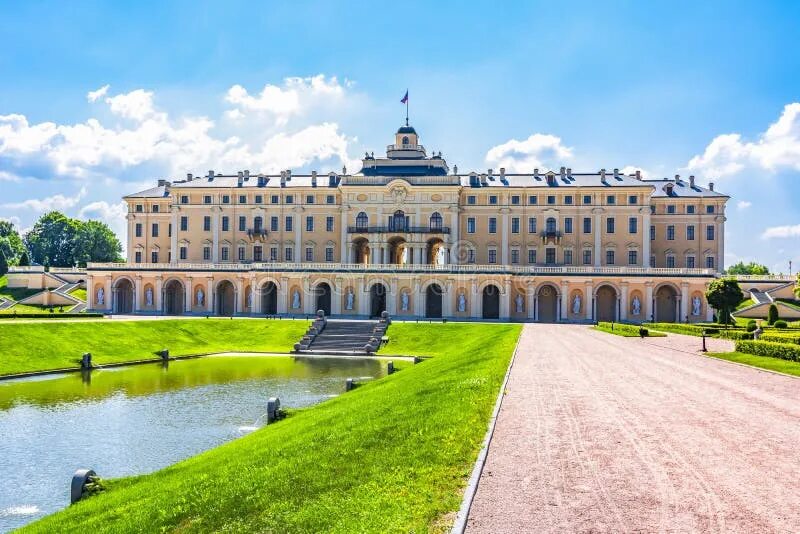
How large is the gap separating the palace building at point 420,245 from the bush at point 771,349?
135 feet

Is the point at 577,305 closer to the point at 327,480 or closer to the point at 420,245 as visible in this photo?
the point at 420,245

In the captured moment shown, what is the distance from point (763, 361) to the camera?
29797mm

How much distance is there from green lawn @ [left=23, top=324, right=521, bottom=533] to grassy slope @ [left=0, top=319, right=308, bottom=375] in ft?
83.3

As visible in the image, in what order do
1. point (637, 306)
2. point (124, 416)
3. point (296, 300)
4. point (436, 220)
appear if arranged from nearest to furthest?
point (124, 416)
point (637, 306)
point (296, 300)
point (436, 220)

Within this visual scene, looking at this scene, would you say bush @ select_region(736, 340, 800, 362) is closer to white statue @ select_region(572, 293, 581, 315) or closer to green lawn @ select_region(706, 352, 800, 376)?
green lawn @ select_region(706, 352, 800, 376)

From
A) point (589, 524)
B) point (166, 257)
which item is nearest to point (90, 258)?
point (166, 257)

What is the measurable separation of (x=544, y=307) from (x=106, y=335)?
49104 millimetres

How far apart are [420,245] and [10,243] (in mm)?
82850

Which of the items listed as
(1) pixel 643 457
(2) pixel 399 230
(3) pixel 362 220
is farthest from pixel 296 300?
(1) pixel 643 457

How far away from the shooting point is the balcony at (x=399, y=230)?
277 ft

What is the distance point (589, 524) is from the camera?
923 cm

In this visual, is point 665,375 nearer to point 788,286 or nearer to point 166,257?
point 788,286

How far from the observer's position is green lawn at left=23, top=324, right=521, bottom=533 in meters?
10.6

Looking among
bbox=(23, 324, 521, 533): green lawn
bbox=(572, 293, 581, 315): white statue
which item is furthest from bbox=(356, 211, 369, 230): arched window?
bbox=(23, 324, 521, 533): green lawn
